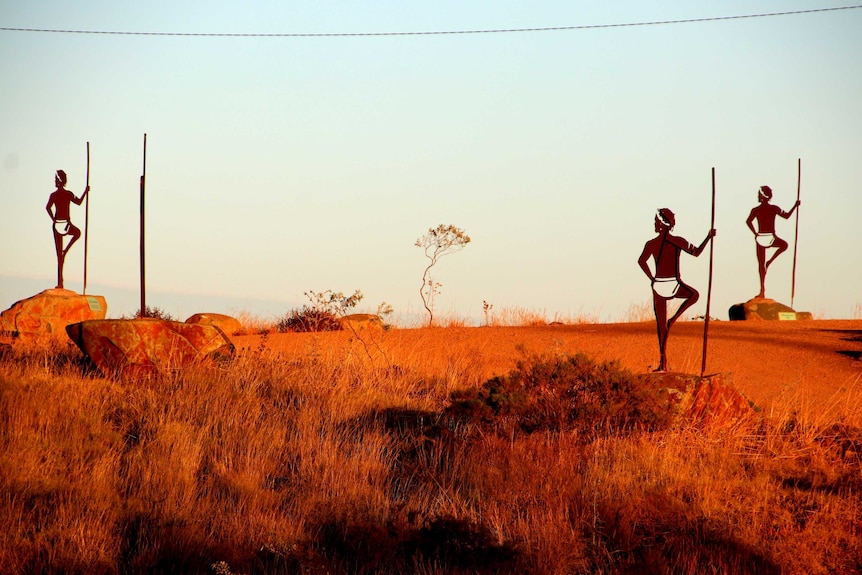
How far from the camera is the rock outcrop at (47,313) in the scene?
1803 centimetres

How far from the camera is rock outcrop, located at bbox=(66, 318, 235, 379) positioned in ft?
39.3

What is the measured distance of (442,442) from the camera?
9.53 meters

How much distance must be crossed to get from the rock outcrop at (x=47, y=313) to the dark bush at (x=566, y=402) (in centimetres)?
1095

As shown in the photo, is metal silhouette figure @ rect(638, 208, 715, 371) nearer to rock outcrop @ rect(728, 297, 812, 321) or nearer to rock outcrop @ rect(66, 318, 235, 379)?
rock outcrop @ rect(66, 318, 235, 379)

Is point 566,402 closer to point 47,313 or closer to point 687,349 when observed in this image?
point 687,349

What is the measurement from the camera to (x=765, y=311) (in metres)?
21.5

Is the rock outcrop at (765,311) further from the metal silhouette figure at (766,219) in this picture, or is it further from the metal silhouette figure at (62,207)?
the metal silhouette figure at (62,207)

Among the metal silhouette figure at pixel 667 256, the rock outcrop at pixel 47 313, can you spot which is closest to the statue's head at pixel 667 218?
the metal silhouette figure at pixel 667 256

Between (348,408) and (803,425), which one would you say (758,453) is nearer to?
(803,425)

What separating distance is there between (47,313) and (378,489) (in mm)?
12792

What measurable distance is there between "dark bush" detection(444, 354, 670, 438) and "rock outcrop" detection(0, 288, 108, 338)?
35.9 ft

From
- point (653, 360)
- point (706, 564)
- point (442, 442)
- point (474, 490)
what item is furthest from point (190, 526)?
point (653, 360)

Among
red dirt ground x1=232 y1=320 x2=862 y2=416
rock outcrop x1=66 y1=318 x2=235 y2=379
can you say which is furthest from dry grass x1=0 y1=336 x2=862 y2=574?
red dirt ground x1=232 y1=320 x2=862 y2=416

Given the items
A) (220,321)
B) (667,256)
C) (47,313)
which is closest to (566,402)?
(667,256)
